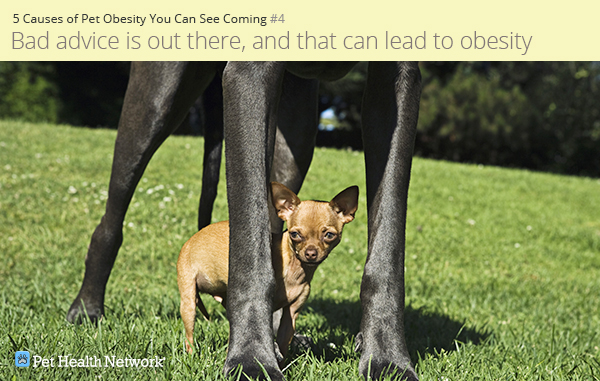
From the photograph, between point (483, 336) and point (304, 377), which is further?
point (483, 336)

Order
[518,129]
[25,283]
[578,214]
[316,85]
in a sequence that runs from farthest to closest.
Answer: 1. [518,129]
2. [578,214]
3. [25,283]
4. [316,85]

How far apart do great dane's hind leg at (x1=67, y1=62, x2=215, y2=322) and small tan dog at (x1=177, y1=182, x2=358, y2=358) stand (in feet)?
2.65

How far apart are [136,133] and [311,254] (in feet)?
4.88

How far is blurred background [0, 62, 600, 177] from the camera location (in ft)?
76.9

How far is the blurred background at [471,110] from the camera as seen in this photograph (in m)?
23.4

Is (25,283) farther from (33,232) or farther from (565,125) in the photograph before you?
(565,125)

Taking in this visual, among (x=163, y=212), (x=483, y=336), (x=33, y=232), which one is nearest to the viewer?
(x=483, y=336)

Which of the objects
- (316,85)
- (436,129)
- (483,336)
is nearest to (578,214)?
(483,336)

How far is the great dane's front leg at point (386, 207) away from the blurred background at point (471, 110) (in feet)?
67.7

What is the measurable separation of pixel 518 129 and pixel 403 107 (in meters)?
23.3

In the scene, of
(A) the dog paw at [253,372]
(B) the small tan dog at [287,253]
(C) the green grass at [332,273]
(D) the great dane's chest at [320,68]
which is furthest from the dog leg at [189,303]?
(D) the great dane's chest at [320,68]

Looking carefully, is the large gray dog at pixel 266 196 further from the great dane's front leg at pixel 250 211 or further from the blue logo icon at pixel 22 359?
the blue logo icon at pixel 22 359

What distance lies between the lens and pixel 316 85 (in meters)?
3.33

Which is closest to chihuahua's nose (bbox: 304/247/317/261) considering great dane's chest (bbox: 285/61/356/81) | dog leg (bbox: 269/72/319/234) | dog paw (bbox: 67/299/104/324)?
great dane's chest (bbox: 285/61/356/81)
